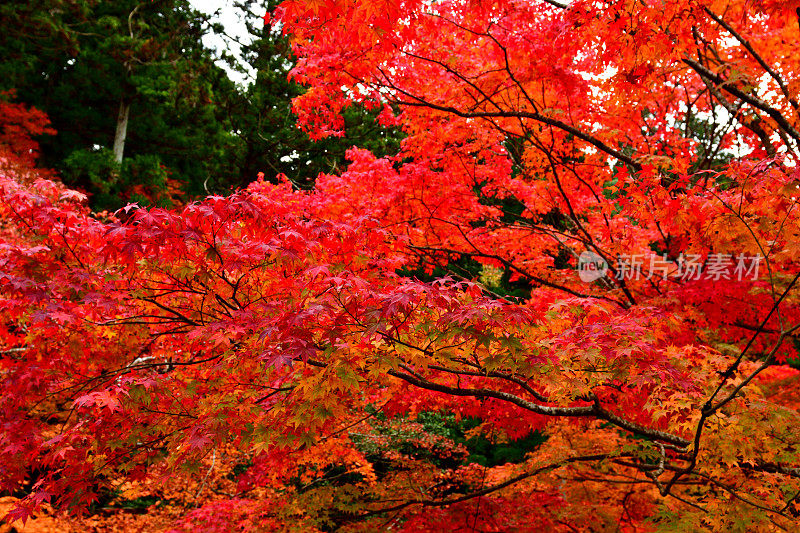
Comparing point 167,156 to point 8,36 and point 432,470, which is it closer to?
point 8,36

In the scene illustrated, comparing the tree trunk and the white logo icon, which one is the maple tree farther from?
the tree trunk

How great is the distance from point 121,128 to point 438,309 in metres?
14.6

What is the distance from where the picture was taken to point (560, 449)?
5.77 metres

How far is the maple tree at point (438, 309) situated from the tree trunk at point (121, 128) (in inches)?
367

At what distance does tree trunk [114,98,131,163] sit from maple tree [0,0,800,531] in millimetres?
9322

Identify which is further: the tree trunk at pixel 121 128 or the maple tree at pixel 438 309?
the tree trunk at pixel 121 128

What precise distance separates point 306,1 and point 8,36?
47.4 ft

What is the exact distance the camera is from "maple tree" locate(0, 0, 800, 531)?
287cm

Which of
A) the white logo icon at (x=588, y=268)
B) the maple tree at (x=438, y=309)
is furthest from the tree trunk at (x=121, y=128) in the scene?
the white logo icon at (x=588, y=268)

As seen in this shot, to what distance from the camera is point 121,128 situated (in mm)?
14125

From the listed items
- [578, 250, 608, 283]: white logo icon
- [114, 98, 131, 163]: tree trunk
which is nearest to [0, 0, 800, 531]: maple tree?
[578, 250, 608, 283]: white logo icon

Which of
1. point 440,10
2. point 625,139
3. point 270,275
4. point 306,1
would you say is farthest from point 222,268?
point 625,139

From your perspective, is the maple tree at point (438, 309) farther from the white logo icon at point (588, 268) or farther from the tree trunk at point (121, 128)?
the tree trunk at point (121, 128)

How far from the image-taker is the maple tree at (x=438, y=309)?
2.87 meters
